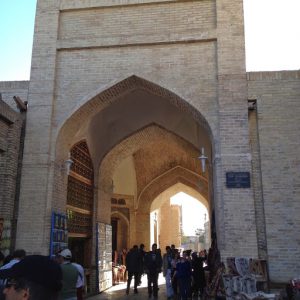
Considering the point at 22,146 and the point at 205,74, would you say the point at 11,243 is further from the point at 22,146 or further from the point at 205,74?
the point at 205,74

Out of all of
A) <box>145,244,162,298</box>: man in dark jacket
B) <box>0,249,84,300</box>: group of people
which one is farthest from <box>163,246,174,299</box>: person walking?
<box>0,249,84,300</box>: group of people

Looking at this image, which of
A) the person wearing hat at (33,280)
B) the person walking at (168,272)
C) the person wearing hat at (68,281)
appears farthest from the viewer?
the person walking at (168,272)

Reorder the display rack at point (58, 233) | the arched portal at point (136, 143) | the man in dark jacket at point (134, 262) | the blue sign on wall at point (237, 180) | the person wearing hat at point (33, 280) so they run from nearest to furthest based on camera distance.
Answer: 1. the person wearing hat at point (33, 280)
2. the blue sign on wall at point (237, 180)
3. the display rack at point (58, 233)
4. the arched portal at point (136, 143)
5. the man in dark jacket at point (134, 262)

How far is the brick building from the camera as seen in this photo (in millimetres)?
6984

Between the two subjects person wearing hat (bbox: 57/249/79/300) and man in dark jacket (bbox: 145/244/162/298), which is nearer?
person wearing hat (bbox: 57/249/79/300)

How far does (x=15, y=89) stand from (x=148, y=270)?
4.78m

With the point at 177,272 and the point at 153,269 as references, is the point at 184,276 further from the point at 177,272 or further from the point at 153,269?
the point at 153,269

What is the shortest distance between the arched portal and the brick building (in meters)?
0.07

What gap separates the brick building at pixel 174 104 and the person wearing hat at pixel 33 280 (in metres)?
5.73

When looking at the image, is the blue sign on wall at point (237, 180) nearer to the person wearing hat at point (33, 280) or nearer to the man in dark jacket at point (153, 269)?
the man in dark jacket at point (153, 269)

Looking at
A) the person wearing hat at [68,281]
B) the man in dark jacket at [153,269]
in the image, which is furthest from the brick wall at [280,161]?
the person wearing hat at [68,281]

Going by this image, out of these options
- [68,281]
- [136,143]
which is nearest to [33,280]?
[68,281]

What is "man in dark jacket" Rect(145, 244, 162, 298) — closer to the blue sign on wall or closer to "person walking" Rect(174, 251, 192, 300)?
"person walking" Rect(174, 251, 192, 300)

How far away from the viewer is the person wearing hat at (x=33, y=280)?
135 centimetres
